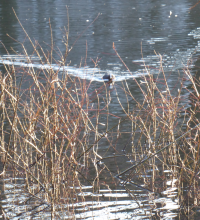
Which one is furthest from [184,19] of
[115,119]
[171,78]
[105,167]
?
[105,167]

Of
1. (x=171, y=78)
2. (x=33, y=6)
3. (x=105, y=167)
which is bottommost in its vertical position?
(x=33, y=6)

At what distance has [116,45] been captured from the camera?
17.0 metres

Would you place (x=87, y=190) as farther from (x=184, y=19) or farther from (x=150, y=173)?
(x=184, y=19)

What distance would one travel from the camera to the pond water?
4.11m

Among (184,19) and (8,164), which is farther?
(184,19)

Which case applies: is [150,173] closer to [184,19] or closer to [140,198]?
[140,198]

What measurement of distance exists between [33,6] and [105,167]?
109 feet

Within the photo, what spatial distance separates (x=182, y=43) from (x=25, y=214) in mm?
13740

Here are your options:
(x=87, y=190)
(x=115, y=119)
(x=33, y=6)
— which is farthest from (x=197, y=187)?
(x=33, y=6)

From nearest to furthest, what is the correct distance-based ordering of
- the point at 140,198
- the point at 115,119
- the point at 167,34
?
1. the point at 140,198
2. the point at 115,119
3. the point at 167,34

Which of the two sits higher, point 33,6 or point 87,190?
point 87,190

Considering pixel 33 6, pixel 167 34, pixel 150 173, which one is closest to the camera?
pixel 150 173

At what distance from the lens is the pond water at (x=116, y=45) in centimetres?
411

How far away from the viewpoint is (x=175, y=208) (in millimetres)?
3977
